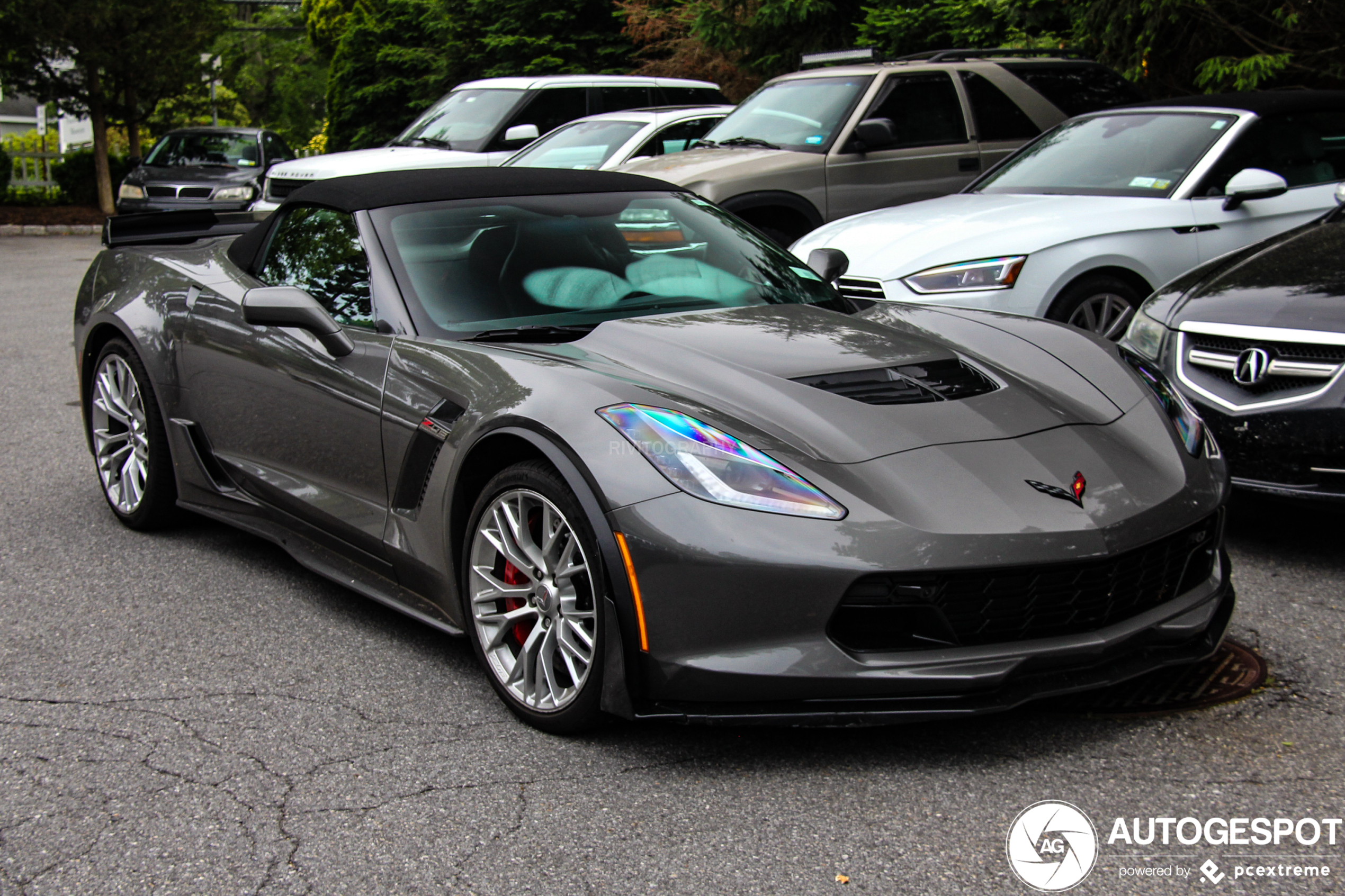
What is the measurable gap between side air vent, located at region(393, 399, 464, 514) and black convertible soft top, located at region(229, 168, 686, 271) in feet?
3.17

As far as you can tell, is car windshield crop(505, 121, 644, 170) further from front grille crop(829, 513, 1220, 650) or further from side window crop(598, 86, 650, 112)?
front grille crop(829, 513, 1220, 650)

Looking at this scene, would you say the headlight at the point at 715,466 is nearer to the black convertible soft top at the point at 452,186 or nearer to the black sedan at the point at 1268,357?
the black convertible soft top at the point at 452,186

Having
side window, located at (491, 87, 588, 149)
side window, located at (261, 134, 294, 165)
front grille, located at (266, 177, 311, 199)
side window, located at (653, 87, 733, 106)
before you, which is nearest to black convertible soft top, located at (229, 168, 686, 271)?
side window, located at (491, 87, 588, 149)

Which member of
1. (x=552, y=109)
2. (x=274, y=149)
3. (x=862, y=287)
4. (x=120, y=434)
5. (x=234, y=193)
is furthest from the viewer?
(x=274, y=149)

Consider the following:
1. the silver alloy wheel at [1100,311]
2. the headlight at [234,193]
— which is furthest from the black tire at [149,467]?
the headlight at [234,193]

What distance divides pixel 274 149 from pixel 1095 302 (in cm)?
1657

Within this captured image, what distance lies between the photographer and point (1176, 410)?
3.67m

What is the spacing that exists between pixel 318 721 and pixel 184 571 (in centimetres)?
156

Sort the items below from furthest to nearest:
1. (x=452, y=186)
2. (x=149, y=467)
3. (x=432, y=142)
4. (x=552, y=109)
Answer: (x=552, y=109)
(x=432, y=142)
(x=149, y=467)
(x=452, y=186)

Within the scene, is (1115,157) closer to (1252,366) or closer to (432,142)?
(1252,366)

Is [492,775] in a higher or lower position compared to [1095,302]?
lower

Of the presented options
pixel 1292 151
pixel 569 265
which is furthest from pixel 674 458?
pixel 1292 151

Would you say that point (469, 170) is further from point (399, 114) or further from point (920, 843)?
point (399, 114)

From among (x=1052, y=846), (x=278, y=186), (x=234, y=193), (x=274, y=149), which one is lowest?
(x=234, y=193)
